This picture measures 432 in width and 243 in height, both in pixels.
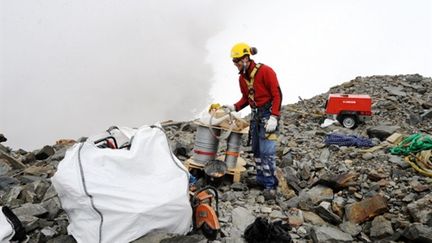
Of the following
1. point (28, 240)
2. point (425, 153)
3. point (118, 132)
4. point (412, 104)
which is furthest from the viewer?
point (412, 104)

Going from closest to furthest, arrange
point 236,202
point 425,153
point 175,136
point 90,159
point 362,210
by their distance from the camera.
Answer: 1. point 90,159
2. point 362,210
3. point 236,202
4. point 425,153
5. point 175,136

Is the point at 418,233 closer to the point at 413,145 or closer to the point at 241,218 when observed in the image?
the point at 241,218

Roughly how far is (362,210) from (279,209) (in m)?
0.96

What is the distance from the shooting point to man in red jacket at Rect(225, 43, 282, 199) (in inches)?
194

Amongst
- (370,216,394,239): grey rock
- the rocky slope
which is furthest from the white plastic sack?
(370,216,394,239): grey rock

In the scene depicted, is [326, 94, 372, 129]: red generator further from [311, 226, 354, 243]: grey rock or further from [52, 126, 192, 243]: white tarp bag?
[52, 126, 192, 243]: white tarp bag

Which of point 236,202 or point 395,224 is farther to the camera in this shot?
point 236,202

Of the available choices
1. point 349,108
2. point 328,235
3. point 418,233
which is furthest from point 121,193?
point 349,108

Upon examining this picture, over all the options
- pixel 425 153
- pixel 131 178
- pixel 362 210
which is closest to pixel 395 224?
pixel 362 210

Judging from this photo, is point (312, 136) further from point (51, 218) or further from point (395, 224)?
point (51, 218)

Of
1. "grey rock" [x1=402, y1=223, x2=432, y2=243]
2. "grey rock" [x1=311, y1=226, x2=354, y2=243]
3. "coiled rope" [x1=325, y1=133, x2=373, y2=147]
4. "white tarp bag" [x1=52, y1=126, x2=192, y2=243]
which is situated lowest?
"grey rock" [x1=311, y1=226, x2=354, y2=243]

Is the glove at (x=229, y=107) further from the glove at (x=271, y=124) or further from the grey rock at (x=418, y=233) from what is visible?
the grey rock at (x=418, y=233)

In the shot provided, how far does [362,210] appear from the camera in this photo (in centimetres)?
454

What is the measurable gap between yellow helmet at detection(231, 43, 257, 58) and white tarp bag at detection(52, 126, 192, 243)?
188cm
